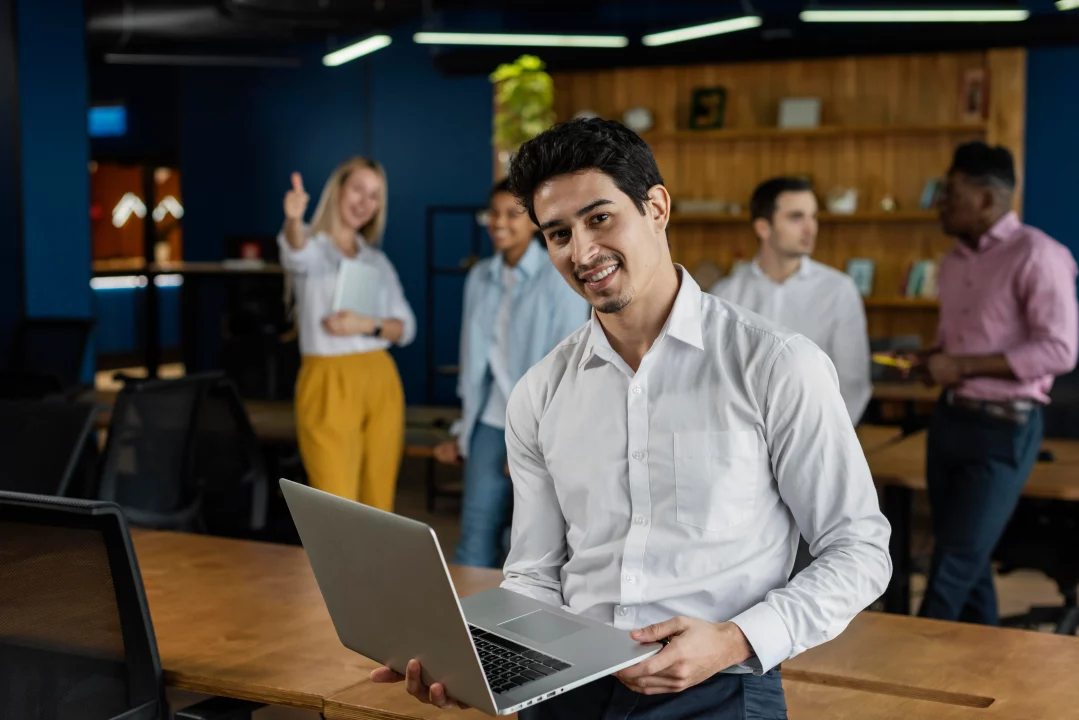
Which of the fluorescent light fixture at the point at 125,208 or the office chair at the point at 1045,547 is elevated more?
the fluorescent light fixture at the point at 125,208

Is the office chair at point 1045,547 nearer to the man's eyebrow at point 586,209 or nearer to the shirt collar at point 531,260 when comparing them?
the shirt collar at point 531,260

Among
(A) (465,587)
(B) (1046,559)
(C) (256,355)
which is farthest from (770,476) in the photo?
(C) (256,355)

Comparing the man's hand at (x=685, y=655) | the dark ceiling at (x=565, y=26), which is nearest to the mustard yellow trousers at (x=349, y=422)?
the man's hand at (x=685, y=655)

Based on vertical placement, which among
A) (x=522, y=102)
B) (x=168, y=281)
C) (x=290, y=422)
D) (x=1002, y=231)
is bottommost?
(x=290, y=422)

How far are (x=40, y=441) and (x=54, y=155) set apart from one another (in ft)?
14.5

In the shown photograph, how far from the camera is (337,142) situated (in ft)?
36.8

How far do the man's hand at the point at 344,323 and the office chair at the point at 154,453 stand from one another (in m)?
0.66

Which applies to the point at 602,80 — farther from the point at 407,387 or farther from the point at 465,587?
the point at 465,587

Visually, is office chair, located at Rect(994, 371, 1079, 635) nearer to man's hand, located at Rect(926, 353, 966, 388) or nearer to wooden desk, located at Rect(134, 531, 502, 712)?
man's hand, located at Rect(926, 353, 966, 388)

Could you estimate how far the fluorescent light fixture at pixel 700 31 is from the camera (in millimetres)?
8164

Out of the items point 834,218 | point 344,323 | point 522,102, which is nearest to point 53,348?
point 344,323

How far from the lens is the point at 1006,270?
3.71 metres

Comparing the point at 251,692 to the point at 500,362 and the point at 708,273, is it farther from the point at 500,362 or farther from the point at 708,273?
the point at 708,273

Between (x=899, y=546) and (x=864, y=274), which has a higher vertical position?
(x=864, y=274)
